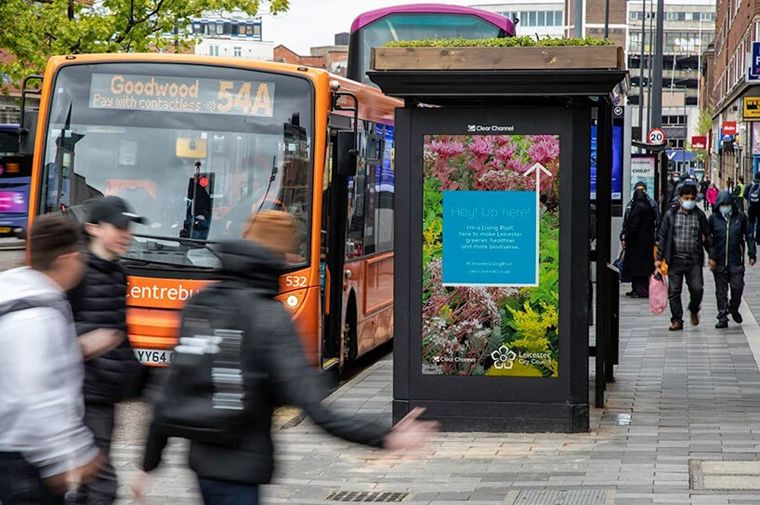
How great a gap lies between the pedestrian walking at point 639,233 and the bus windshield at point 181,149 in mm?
10359

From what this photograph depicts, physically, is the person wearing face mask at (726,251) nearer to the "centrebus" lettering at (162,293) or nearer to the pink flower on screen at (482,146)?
the "centrebus" lettering at (162,293)

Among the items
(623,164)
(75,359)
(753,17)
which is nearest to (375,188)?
(623,164)

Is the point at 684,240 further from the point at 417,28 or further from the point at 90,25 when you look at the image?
the point at 90,25

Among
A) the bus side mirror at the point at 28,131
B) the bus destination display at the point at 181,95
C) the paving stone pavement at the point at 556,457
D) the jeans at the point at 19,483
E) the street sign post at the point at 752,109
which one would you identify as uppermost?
the street sign post at the point at 752,109

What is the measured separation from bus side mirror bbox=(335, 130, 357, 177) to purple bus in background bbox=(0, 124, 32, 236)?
21950 mm

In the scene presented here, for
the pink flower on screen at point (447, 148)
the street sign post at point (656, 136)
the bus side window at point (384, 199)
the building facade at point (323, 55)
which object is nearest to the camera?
the pink flower on screen at point (447, 148)

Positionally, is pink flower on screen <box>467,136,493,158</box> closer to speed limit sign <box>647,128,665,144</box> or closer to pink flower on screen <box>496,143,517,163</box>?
pink flower on screen <box>496,143,517,163</box>

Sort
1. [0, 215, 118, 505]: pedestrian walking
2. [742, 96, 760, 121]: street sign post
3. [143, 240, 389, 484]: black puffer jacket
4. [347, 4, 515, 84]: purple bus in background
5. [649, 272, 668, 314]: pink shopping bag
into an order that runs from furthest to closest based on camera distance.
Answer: [742, 96, 760, 121]: street sign post, [347, 4, 515, 84]: purple bus in background, [649, 272, 668, 314]: pink shopping bag, [0, 215, 118, 505]: pedestrian walking, [143, 240, 389, 484]: black puffer jacket

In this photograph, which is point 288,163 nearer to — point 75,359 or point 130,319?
point 130,319

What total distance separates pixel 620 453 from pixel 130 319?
4.63 metres

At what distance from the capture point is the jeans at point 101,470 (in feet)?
20.7

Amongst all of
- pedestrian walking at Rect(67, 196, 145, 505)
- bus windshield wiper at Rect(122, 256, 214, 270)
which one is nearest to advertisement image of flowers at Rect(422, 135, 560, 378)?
bus windshield wiper at Rect(122, 256, 214, 270)

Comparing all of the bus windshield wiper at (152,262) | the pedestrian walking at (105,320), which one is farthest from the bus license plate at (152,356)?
the pedestrian walking at (105,320)

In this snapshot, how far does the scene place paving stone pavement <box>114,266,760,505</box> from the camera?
826cm
